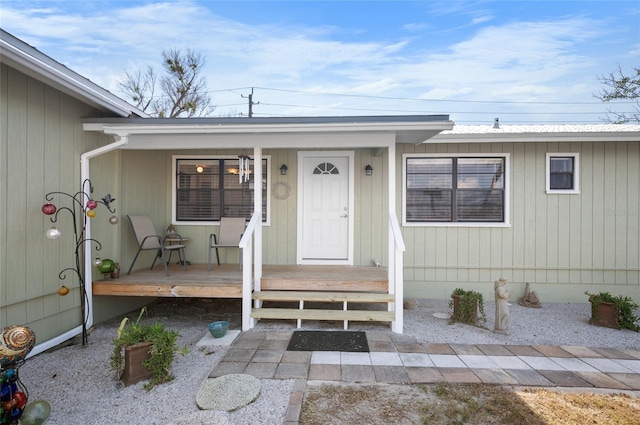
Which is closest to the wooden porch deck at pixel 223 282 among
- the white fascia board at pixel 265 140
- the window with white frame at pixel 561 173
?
the white fascia board at pixel 265 140

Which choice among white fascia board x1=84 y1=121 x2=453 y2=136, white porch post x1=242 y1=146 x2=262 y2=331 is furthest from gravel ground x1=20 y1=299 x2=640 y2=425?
white fascia board x1=84 y1=121 x2=453 y2=136

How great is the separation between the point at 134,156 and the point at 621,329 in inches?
264

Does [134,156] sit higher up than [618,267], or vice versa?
[134,156]

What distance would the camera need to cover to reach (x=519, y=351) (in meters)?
3.28

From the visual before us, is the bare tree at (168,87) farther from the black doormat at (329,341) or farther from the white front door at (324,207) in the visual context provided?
the black doormat at (329,341)

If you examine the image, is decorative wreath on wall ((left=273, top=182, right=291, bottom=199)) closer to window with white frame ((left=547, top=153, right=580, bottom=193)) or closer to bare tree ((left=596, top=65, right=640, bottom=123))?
window with white frame ((left=547, top=153, right=580, bottom=193))

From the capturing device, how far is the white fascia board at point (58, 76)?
278cm

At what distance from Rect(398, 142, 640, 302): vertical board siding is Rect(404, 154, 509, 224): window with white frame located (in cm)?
15

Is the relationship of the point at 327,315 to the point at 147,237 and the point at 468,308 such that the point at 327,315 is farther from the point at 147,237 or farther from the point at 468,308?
the point at 147,237

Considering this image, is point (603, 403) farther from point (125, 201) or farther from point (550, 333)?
point (125, 201)

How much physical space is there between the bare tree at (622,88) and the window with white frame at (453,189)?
3.92m

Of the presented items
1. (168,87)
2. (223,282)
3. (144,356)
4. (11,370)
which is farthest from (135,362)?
(168,87)

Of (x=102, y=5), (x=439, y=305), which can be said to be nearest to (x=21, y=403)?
(x=439, y=305)

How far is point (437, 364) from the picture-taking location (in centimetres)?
297
